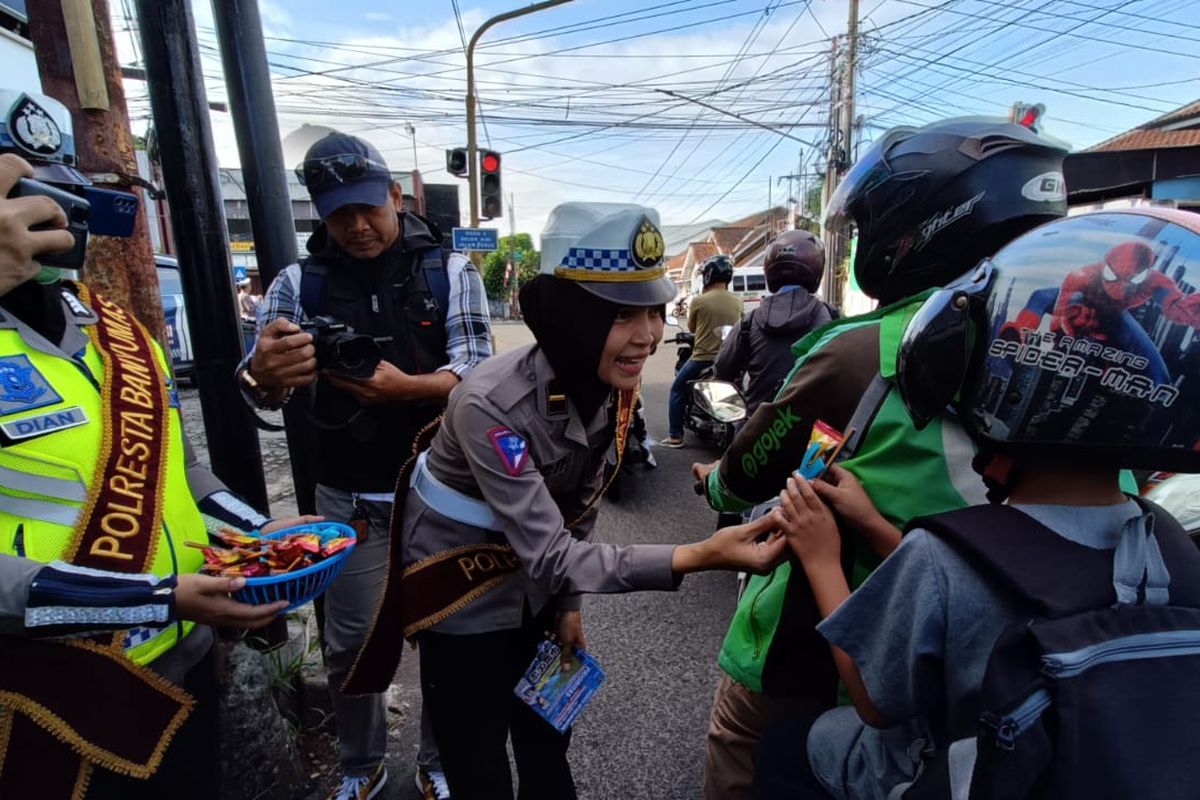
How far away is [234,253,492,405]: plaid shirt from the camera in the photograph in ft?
7.17

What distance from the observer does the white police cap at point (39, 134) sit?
46.6 inches

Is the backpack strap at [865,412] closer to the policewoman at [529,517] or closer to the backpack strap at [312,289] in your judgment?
the policewoman at [529,517]

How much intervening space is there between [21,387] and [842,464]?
1.44m

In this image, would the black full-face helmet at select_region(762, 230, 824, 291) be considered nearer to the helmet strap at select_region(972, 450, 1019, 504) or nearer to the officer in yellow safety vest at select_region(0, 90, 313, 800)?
the helmet strap at select_region(972, 450, 1019, 504)

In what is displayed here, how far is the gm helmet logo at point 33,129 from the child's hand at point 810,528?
61.3 inches

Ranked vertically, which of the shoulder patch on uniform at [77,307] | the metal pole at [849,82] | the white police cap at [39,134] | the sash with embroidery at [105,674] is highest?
the metal pole at [849,82]

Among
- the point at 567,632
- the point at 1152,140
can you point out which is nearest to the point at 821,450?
the point at 567,632

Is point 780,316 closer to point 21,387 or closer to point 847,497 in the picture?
point 847,497

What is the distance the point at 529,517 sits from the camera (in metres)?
1.45

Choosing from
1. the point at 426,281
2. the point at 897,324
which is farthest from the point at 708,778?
the point at 426,281

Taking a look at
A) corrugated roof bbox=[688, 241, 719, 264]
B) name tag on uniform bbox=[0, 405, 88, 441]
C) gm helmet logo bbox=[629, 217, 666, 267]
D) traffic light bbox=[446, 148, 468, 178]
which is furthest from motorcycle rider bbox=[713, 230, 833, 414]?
corrugated roof bbox=[688, 241, 719, 264]

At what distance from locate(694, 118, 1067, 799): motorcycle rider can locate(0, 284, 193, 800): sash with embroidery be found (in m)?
1.16

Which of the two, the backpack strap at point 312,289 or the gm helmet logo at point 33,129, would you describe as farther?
the backpack strap at point 312,289

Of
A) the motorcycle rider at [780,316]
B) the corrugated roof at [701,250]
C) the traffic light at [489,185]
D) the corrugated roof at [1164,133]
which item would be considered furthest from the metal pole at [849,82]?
the corrugated roof at [701,250]
